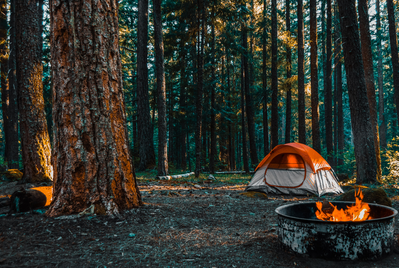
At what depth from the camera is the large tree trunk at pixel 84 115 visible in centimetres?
371

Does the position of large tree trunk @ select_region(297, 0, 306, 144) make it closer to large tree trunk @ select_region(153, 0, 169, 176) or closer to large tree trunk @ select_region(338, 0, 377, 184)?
large tree trunk @ select_region(338, 0, 377, 184)

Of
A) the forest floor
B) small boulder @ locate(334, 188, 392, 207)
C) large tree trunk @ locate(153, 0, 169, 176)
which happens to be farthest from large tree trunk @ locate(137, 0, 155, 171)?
small boulder @ locate(334, 188, 392, 207)

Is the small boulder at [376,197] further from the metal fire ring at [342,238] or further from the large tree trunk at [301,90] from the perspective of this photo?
the large tree trunk at [301,90]

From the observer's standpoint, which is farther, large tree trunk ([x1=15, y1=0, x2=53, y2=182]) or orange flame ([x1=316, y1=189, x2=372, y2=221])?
large tree trunk ([x1=15, y1=0, x2=53, y2=182])

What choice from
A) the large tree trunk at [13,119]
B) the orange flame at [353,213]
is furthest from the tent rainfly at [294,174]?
the large tree trunk at [13,119]

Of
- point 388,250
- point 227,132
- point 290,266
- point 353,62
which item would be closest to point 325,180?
point 353,62

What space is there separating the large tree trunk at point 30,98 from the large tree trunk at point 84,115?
4.36 metres

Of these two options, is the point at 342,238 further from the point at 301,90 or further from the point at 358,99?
the point at 301,90

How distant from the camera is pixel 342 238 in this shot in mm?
2707

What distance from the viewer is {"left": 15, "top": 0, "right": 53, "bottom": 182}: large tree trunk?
724 centimetres

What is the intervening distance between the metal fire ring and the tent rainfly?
Answer: 4844mm

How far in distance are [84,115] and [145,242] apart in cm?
207

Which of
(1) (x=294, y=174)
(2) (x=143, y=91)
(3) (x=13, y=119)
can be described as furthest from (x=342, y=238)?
(3) (x=13, y=119)

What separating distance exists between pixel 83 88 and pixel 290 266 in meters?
3.68
